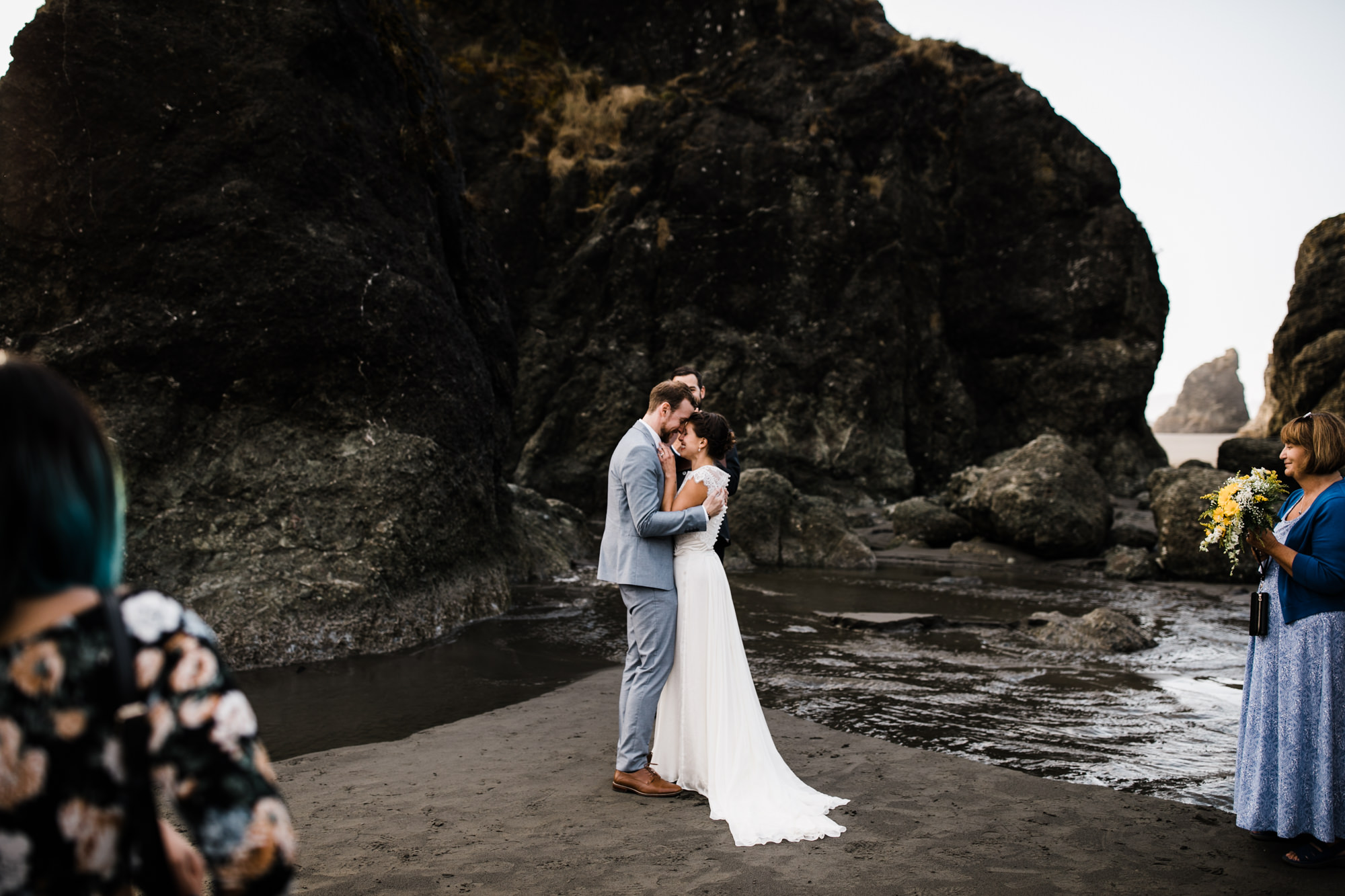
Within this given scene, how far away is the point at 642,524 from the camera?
4875 millimetres

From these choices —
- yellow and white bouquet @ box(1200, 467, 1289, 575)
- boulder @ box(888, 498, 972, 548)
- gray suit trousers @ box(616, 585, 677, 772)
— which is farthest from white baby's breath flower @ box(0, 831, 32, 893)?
boulder @ box(888, 498, 972, 548)

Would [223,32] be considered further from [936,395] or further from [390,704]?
[936,395]

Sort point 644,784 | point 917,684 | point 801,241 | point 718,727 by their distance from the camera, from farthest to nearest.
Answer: point 801,241 < point 917,684 < point 644,784 < point 718,727

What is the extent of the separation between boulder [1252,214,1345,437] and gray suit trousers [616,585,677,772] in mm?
25150

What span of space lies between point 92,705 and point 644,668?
11.9 ft

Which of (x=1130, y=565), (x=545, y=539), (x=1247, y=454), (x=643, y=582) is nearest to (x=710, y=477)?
(x=643, y=582)

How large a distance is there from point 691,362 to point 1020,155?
13137 millimetres

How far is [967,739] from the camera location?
599 cm

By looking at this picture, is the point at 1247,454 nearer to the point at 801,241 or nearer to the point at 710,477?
the point at 801,241

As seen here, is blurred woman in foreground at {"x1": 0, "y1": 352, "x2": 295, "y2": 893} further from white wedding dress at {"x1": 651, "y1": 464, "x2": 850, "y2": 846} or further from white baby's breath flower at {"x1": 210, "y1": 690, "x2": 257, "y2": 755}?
white wedding dress at {"x1": 651, "y1": 464, "x2": 850, "y2": 846}

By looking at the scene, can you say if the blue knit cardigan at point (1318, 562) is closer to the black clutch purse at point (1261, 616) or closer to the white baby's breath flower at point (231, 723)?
the black clutch purse at point (1261, 616)

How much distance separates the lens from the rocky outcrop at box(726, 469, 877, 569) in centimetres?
1536

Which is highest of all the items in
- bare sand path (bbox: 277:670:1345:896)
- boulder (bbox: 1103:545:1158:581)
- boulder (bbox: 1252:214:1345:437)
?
boulder (bbox: 1252:214:1345:437)

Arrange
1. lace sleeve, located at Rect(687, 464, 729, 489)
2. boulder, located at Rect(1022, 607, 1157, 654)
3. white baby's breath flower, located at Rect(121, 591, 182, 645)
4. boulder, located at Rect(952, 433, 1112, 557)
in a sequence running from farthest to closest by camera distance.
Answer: boulder, located at Rect(952, 433, 1112, 557), boulder, located at Rect(1022, 607, 1157, 654), lace sleeve, located at Rect(687, 464, 729, 489), white baby's breath flower, located at Rect(121, 591, 182, 645)
